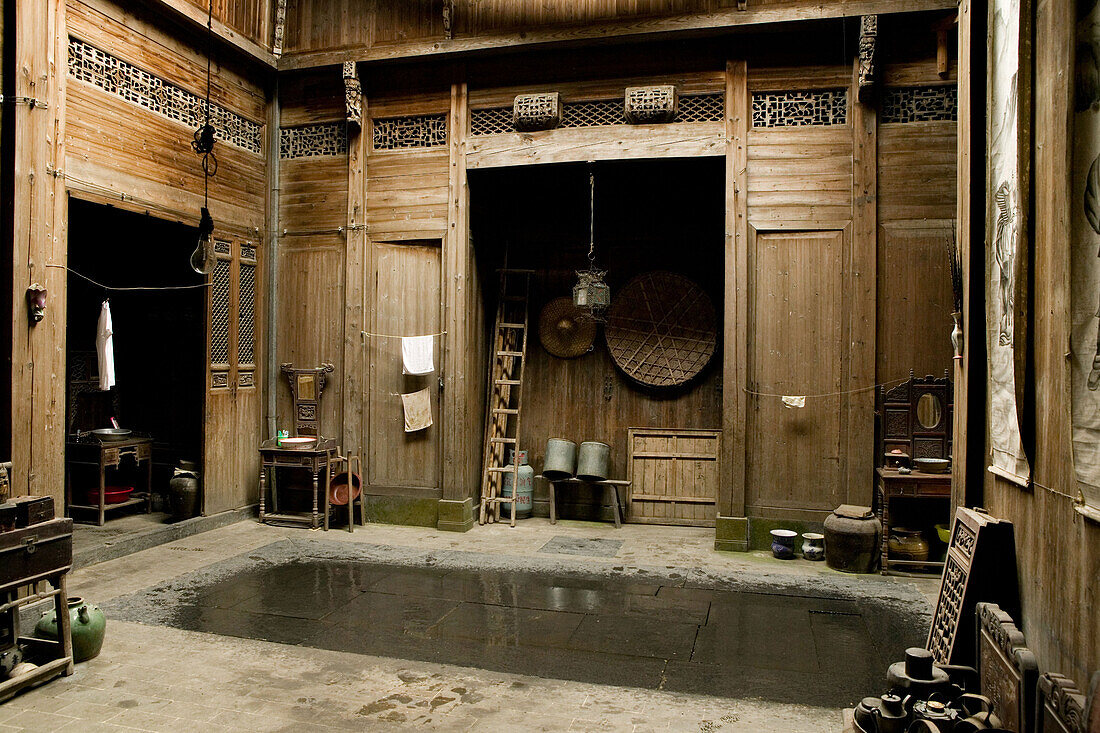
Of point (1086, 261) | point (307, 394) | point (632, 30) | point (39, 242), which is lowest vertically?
point (307, 394)

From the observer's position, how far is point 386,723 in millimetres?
3355

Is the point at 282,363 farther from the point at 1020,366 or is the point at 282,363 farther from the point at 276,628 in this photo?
the point at 1020,366

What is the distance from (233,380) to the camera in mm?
7363

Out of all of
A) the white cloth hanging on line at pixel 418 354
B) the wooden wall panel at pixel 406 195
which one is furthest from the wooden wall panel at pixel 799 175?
the white cloth hanging on line at pixel 418 354

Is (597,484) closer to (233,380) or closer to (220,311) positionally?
(233,380)

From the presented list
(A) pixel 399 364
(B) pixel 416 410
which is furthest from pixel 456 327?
(B) pixel 416 410

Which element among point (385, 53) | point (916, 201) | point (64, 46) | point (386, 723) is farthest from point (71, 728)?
point (916, 201)

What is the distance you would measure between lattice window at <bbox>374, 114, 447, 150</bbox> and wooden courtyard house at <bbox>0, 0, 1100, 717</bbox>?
36 millimetres

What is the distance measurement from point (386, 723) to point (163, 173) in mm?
5347

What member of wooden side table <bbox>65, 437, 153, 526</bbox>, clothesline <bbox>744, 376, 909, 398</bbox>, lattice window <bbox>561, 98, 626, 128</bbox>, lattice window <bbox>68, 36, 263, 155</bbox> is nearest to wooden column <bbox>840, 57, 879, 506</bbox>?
clothesline <bbox>744, 376, 909, 398</bbox>

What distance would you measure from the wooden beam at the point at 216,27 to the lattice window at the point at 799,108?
4866mm

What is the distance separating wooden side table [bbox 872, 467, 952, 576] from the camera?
5.76 metres

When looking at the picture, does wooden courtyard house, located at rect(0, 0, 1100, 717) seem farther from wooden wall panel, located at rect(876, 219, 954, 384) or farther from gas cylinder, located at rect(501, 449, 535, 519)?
gas cylinder, located at rect(501, 449, 535, 519)

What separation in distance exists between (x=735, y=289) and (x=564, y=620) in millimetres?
3310
